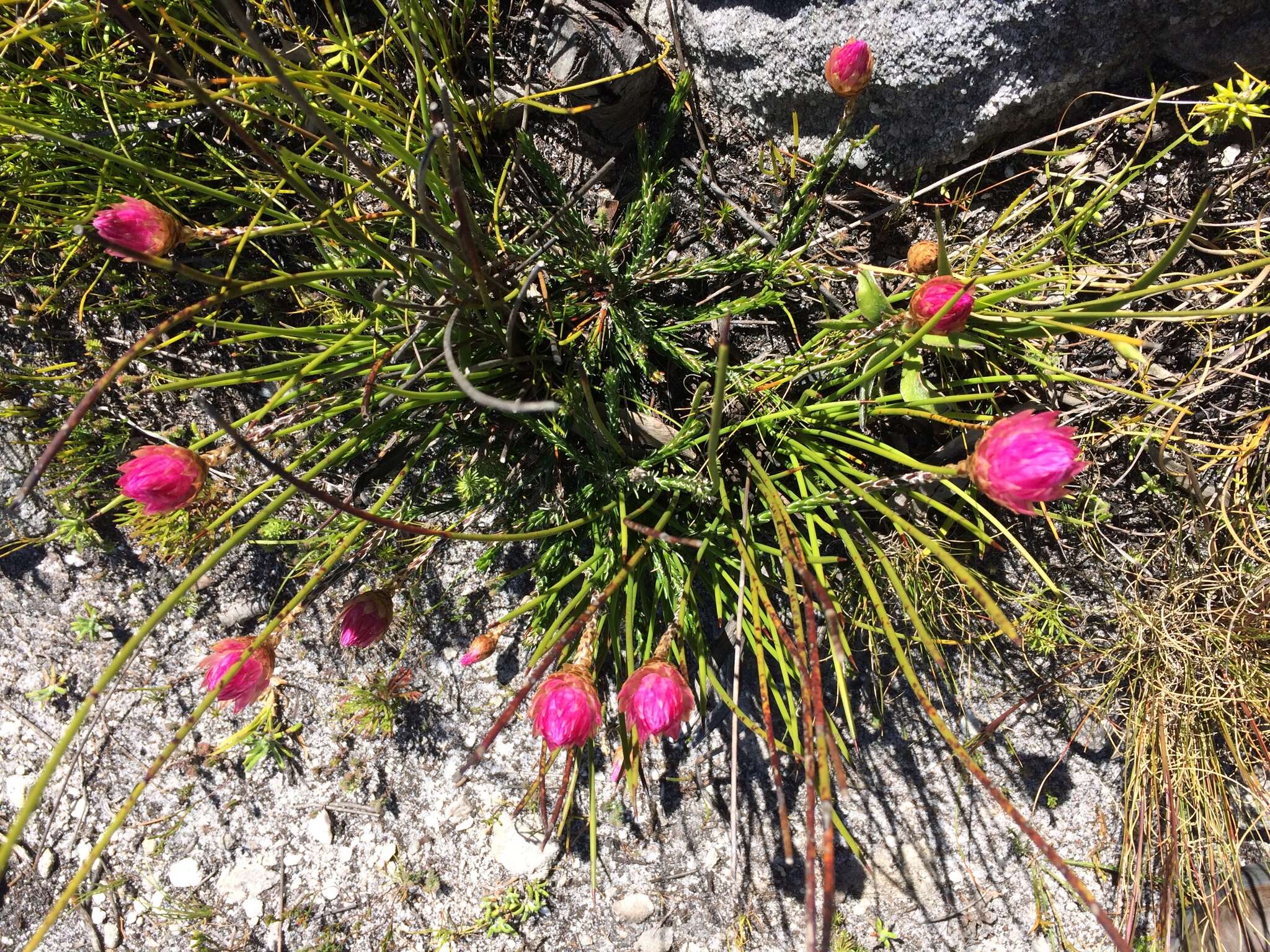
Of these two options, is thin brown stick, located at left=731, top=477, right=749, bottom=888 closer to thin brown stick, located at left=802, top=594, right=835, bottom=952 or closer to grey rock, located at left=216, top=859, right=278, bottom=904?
thin brown stick, located at left=802, top=594, right=835, bottom=952

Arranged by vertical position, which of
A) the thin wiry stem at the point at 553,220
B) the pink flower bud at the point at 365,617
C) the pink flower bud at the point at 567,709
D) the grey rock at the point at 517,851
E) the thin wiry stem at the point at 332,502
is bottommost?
the grey rock at the point at 517,851

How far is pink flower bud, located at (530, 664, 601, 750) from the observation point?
2.91ft

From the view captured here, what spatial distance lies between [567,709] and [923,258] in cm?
81

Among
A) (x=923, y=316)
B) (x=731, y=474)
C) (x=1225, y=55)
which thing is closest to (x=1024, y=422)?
(x=923, y=316)

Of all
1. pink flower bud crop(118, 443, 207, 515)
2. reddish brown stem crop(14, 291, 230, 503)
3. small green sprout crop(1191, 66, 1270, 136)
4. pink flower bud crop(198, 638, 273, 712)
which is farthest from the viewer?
small green sprout crop(1191, 66, 1270, 136)

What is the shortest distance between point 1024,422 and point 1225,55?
0.85m

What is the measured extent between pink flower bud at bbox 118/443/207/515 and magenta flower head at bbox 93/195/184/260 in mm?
234

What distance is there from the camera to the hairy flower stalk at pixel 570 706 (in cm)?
89

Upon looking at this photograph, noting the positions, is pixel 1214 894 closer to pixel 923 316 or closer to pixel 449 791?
pixel 923 316

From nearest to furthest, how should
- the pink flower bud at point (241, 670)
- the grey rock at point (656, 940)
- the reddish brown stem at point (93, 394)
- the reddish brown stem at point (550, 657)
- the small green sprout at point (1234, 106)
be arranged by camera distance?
the reddish brown stem at point (93, 394) < the reddish brown stem at point (550, 657) < the pink flower bud at point (241, 670) < the small green sprout at point (1234, 106) < the grey rock at point (656, 940)

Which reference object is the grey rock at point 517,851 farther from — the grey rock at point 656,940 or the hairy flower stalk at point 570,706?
the hairy flower stalk at point 570,706

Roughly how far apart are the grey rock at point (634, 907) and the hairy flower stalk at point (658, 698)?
34.0 inches

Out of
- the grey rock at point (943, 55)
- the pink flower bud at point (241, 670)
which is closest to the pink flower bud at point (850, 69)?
the grey rock at point (943, 55)

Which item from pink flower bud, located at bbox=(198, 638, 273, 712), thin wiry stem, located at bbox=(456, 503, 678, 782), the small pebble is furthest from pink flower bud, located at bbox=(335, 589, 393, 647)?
the small pebble
